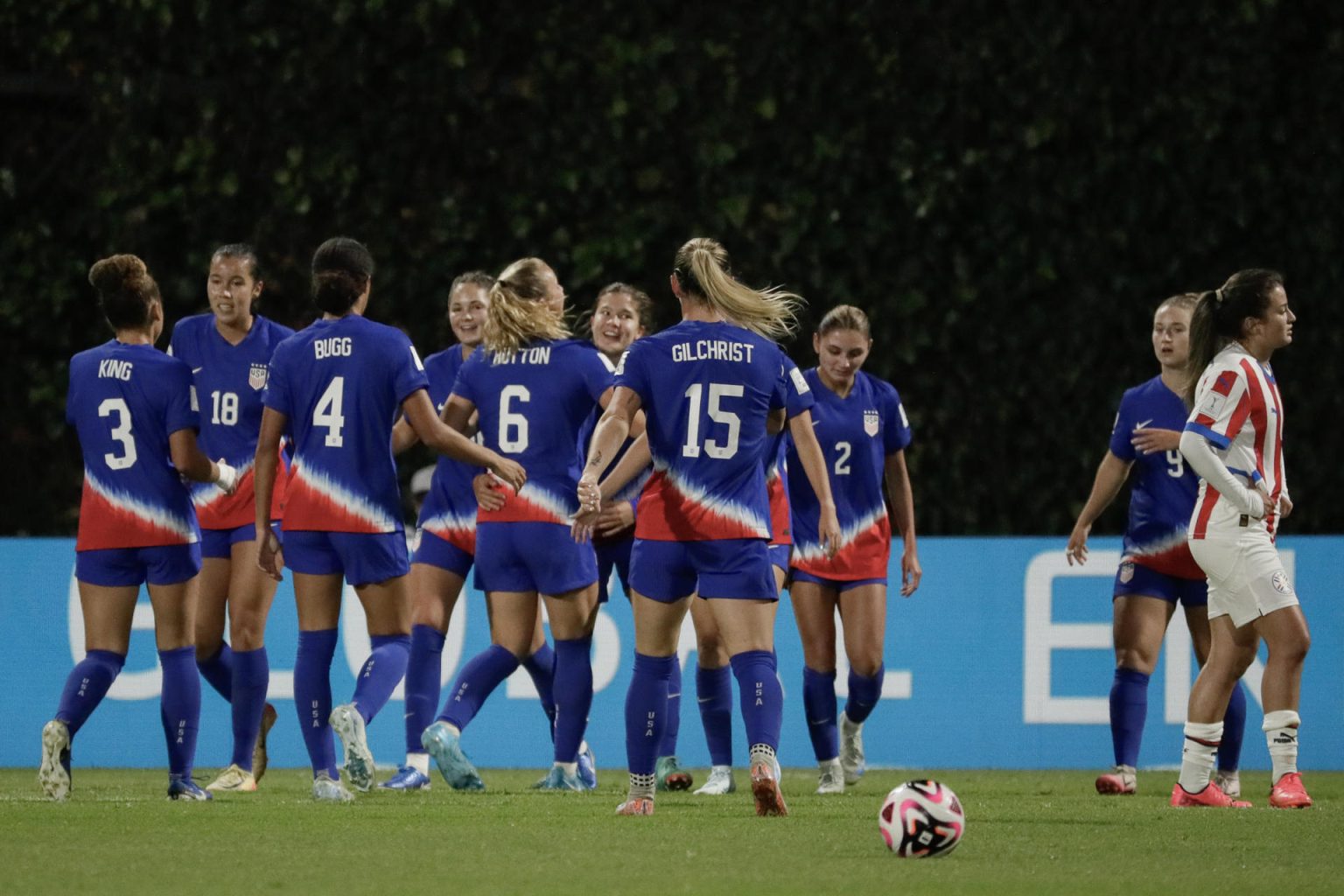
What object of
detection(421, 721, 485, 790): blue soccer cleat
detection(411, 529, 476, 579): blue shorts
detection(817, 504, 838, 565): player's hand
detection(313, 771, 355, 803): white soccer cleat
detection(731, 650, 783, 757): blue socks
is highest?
detection(817, 504, 838, 565): player's hand

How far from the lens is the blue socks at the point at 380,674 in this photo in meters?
8.16

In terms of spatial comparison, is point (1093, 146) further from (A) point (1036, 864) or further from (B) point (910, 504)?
(A) point (1036, 864)

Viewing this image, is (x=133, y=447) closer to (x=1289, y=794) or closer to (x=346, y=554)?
(x=346, y=554)

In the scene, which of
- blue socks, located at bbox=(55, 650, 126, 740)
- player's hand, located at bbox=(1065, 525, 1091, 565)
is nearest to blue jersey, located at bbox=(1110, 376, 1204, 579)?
player's hand, located at bbox=(1065, 525, 1091, 565)

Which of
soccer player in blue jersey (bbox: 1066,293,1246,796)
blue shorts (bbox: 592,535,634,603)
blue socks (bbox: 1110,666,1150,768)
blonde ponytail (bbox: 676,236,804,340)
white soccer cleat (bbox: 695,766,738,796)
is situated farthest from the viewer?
blue shorts (bbox: 592,535,634,603)

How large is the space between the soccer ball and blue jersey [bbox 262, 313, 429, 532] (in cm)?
271

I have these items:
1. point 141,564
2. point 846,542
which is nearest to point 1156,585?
point 846,542

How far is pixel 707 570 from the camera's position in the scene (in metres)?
7.23

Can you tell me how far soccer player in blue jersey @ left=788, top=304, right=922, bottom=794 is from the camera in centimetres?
959

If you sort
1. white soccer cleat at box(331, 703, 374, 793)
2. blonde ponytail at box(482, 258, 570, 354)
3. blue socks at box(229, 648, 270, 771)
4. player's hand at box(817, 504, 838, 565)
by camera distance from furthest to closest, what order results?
blue socks at box(229, 648, 270, 771) → blonde ponytail at box(482, 258, 570, 354) → white soccer cleat at box(331, 703, 374, 793) → player's hand at box(817, 504, 838, 565)

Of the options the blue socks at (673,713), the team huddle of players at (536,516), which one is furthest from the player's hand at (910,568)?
the blue socks at (673,713)

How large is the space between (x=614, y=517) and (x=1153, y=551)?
2.49 meters

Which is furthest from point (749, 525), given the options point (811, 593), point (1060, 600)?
point (1060, 600)

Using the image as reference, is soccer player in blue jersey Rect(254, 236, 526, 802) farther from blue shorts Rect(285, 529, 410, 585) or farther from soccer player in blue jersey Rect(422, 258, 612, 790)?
soccer player in blue jersey Rect(422, 258, 612, 790)
